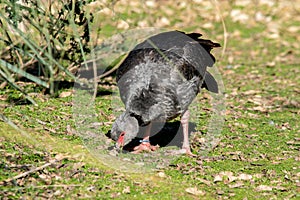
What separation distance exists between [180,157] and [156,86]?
1.02 metres

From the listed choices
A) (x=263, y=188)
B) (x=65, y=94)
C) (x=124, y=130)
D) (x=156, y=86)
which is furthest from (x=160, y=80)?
(x=65, y=94)

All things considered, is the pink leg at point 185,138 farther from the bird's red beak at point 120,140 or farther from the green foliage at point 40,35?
the green foliage at point 40,35

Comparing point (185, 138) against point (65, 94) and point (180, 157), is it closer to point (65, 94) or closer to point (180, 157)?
point (180, 157)

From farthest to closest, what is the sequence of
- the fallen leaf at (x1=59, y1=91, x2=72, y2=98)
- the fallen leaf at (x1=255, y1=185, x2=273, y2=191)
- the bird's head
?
the fallen leaf at (x1=59, y1=91, x2=72, y2=98)
the bird's head
the fallen leaf at (x1=255, y1=185, x2=273, y2=191)

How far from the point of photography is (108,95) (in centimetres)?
909

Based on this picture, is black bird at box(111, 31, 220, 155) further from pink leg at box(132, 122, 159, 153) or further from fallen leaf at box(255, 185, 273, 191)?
fallen leaf at box(255, 185, 273, 191)

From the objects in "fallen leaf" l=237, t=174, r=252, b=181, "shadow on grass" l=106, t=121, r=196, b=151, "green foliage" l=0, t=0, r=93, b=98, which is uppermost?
"green foliage" l=0, t=0, r=93, b=98

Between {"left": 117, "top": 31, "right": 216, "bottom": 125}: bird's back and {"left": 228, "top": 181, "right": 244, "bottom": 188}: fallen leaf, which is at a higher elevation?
{"left": 117, "top": 31, "right": 216, "bottom": 125}: bird's back

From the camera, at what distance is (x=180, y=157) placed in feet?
22.2

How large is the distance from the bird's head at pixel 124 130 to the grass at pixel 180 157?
35 centimetres

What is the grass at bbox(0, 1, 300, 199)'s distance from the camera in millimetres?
5570

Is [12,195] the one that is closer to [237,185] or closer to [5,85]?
[237,185]

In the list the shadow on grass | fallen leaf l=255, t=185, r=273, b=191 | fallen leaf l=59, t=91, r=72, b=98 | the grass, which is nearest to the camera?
the grass

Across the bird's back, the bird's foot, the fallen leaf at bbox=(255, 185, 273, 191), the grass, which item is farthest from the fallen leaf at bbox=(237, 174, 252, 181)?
the bird's foot
